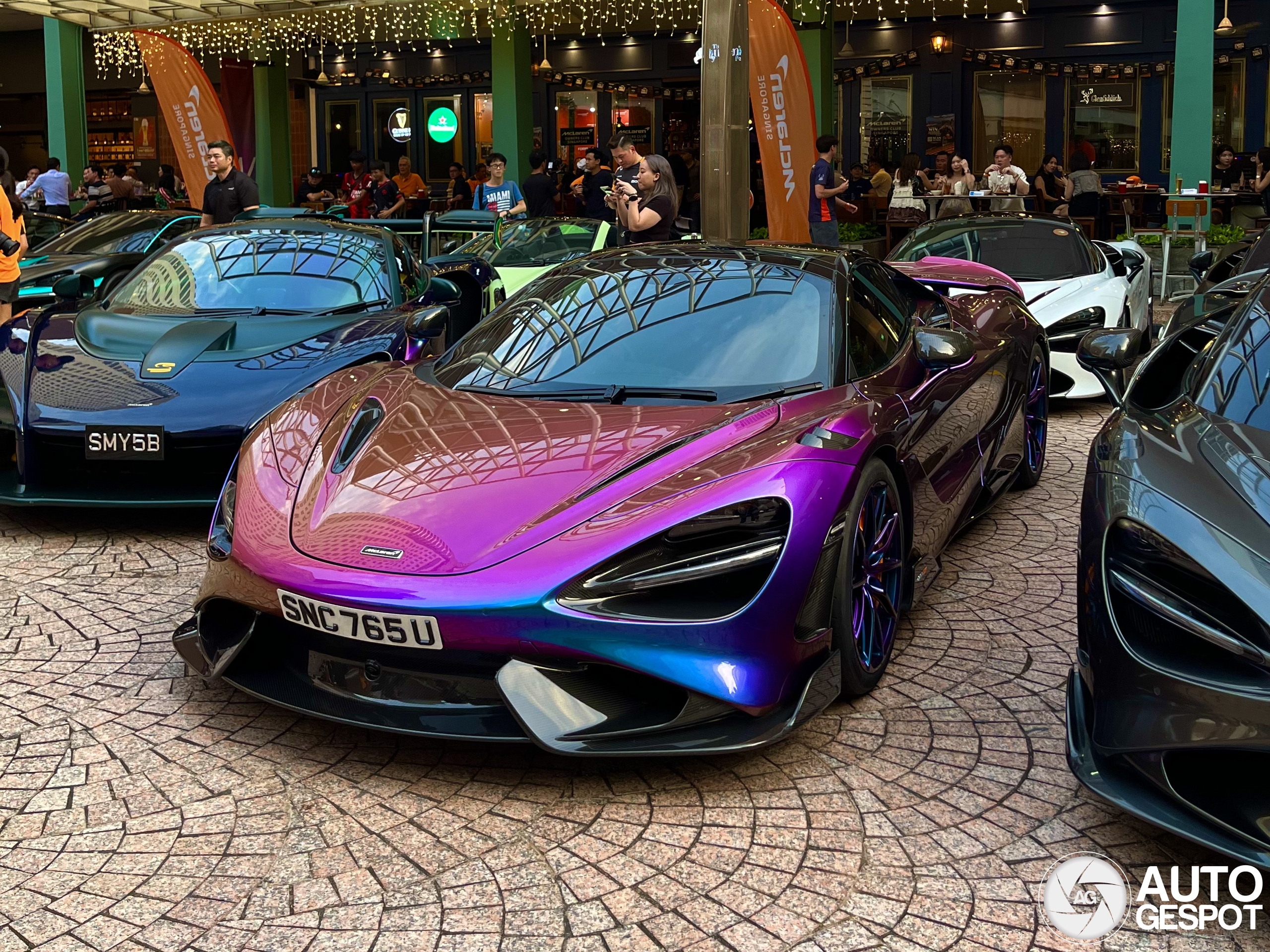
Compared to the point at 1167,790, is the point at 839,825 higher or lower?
lower

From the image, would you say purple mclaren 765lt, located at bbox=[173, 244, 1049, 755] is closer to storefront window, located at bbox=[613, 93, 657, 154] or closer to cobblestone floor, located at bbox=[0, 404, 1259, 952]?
cobblestone floor, located at bbox=[0, 404, 1259, 952]

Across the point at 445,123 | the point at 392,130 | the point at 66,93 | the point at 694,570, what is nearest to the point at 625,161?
the point at 694,570

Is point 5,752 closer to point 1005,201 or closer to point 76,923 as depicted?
point 76,923

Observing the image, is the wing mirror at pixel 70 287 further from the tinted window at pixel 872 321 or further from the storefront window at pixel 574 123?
the storefront window at pixel 574 123

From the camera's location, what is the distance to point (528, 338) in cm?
459

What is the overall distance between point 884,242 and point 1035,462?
1284 cm

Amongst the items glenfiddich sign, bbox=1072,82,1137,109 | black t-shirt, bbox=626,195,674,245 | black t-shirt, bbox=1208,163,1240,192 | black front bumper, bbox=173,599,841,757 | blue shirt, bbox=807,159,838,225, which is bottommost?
black front bumper, bbox=173,599,841,757

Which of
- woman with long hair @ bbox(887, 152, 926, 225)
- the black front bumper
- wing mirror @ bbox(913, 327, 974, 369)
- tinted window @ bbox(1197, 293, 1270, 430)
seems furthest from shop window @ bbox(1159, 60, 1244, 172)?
the black front bumper

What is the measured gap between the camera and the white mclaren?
859 centimetres

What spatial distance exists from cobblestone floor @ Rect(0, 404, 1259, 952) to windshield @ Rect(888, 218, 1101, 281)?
18.2 feet

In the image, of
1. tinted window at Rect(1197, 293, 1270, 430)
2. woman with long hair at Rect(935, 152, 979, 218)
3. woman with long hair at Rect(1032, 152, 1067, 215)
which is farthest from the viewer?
woman with long hair at Rect(1032, 152, 1067, 215)

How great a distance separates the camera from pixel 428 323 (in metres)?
5.63

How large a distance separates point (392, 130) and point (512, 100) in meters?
7.78

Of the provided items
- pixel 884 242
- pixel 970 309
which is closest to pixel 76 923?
pixel 970 309
